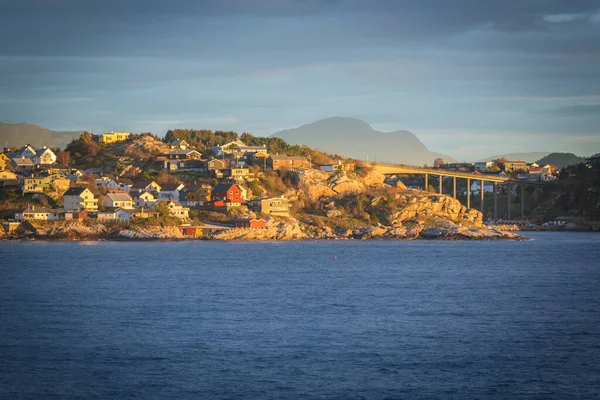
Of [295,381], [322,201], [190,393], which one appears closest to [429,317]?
[295,381]

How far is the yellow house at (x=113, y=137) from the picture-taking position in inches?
4624

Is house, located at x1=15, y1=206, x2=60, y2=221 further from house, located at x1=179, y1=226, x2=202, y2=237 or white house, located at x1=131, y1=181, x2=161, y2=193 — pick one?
white house, located at x1=131, y1=181, x2=161, y2=193

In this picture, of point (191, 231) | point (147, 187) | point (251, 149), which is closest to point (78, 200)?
point (147, 187)

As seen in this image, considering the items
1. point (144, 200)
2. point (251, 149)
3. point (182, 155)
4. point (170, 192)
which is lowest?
point (144, 200)

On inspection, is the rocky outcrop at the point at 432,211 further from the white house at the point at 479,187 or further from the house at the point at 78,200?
the white house at the point at 479,187

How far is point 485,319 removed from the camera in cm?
3488

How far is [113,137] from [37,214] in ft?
126

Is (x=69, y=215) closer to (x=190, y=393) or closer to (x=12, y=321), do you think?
(x=12, y=321)

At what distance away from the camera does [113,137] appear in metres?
118

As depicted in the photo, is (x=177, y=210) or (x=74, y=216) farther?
(x=177, y=210)

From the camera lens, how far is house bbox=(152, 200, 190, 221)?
85062 millimetres

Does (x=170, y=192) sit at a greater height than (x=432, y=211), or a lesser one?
greater

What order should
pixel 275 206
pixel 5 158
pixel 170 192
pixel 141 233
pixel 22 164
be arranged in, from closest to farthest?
pixel 141 233 < pixel 275 206 < pixel 170 192 < pixel 22 164 < pixel 5 158

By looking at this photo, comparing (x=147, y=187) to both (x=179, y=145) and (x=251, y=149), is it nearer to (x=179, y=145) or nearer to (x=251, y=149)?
(x=179, y=145)
